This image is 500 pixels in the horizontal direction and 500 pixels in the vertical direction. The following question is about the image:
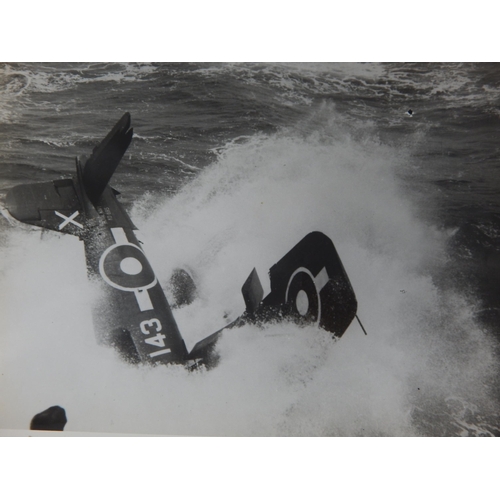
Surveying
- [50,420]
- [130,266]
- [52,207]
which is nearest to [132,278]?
[130,266]

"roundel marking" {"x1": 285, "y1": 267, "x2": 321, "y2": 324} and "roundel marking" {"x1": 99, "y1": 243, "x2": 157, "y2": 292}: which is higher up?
"roundel marking" {"x1": 99, "y1": 243, "x2": 157, "y2": 292}

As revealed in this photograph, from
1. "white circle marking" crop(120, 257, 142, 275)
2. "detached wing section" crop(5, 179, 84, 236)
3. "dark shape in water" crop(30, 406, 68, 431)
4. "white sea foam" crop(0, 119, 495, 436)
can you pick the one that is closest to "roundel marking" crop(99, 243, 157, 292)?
"white circle marking" crop(120, 257, 142, 275)

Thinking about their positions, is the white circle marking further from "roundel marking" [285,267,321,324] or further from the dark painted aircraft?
"roundel marking" [285,267,321,324]

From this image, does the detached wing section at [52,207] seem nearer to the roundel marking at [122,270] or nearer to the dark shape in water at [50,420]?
the roundel marking at [122,270]

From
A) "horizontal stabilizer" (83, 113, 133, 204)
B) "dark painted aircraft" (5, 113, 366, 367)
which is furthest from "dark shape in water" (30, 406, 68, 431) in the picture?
"horizontal stabilizer" (83, 113, 133, 204)

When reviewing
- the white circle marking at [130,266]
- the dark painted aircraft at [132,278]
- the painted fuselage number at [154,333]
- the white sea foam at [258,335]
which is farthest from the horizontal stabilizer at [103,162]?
the painted fuselage number at [154,333]

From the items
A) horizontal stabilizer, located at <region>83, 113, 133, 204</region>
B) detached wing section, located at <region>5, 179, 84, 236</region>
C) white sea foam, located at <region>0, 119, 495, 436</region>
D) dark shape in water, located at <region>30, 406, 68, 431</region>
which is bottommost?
dark shape in water, located at <region>30, 406, 68, 431</region>

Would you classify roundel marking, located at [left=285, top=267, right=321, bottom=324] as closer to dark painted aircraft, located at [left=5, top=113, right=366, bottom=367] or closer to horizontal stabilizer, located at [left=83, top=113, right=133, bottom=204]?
dark painted aircraft, located at [left=5, top=113, right=366, bottom=367]
